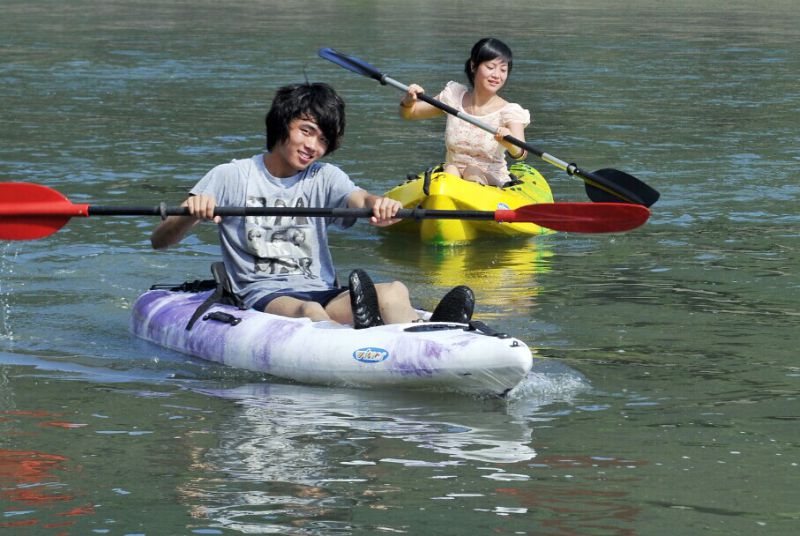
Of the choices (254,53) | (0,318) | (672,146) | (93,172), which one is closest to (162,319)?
(0,318)

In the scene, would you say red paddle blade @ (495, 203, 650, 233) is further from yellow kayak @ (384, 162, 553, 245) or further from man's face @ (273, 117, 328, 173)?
yellow kayak @ (384, 162, 553, 245)

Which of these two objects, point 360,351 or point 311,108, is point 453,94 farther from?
Result: point 360,351

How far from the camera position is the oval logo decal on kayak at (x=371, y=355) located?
6.50 m

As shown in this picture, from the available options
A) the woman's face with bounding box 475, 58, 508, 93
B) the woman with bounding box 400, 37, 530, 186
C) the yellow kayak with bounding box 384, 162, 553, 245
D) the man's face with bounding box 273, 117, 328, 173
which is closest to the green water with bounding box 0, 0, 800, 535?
the yellow kayak with bounding box 384, 162, 553, 245

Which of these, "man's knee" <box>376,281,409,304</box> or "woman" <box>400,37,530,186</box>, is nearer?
"man's knee" <box>376,281,409,304</box>

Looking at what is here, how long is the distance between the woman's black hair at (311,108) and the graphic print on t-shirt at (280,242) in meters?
0.43

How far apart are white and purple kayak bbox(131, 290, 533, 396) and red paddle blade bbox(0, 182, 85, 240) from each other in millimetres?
789

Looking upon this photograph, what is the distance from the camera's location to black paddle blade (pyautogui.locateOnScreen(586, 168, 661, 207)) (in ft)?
32.7

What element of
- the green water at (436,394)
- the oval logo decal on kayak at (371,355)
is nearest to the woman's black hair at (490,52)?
the green water at (436,394)

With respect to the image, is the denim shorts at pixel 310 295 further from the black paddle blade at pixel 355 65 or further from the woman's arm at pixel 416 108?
the black paddle blade at pixel 355 65

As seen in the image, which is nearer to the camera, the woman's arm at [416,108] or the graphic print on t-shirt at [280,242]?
the graphic print on t-shirt at [280,242]

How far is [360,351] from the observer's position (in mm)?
6570

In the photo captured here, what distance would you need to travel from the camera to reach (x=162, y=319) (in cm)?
746

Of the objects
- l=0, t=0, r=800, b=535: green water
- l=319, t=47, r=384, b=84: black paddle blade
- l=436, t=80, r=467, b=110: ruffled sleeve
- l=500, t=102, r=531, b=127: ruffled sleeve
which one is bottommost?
l=0, t=0, r=800, b=535: green water
